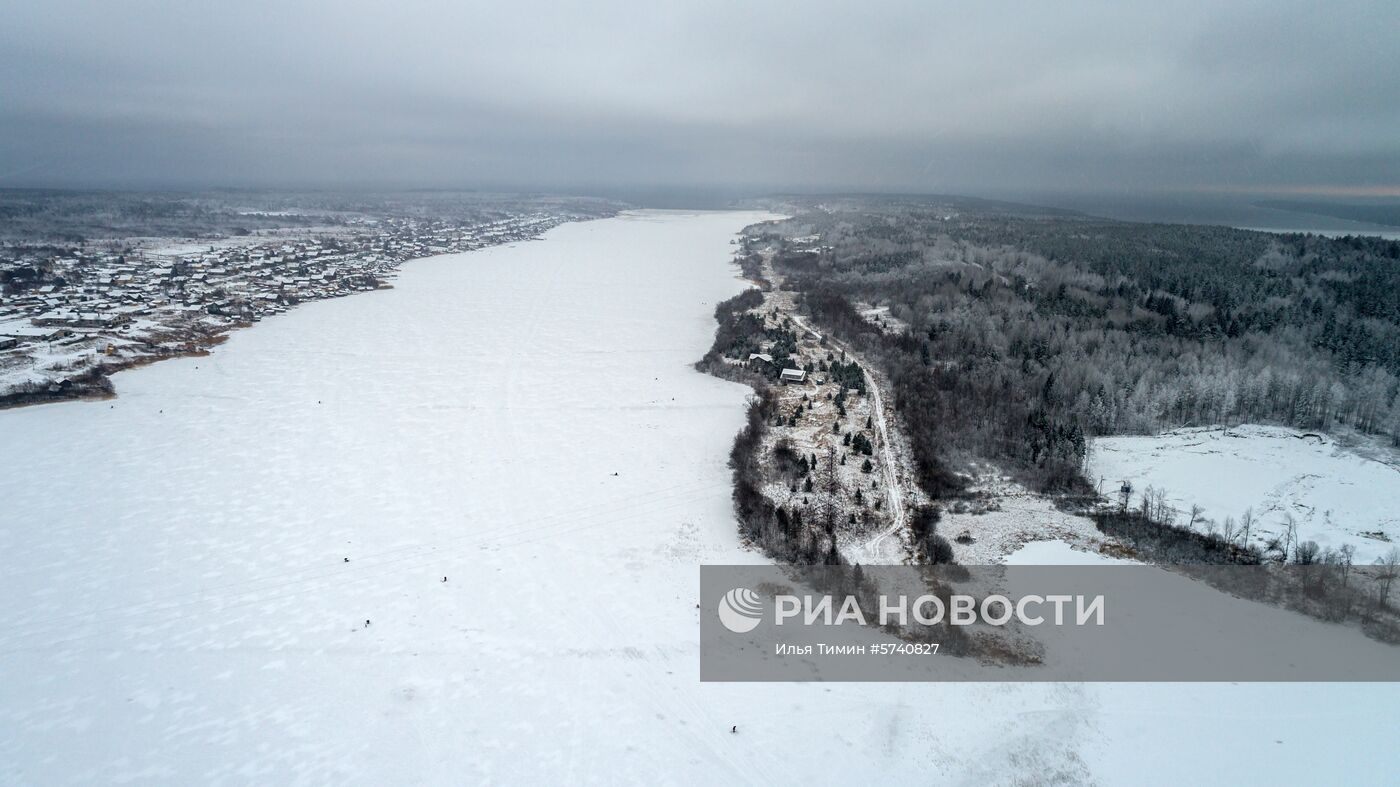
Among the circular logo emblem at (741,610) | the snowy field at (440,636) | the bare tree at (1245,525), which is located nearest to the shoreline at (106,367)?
the snowy field at (440,636)

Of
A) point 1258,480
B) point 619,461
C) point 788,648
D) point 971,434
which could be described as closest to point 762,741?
point 788,648

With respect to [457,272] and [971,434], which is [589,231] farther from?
[971,434]

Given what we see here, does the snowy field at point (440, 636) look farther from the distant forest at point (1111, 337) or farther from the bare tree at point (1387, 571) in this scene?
the distant forest at point (1111, 337)

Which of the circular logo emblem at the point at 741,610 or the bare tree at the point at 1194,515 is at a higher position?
the bare tree at the point at 1194,515

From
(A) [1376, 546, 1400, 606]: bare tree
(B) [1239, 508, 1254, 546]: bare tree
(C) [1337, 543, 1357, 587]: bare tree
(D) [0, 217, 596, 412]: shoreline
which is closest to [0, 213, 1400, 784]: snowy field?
(D) [0, 217, 596, 412]: shoreline

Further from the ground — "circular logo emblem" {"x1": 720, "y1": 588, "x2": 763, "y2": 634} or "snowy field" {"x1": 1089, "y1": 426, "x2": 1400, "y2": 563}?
"snowy field" {"x1": 1089, "y1": 426, "x2": 1400, "y2": 563}

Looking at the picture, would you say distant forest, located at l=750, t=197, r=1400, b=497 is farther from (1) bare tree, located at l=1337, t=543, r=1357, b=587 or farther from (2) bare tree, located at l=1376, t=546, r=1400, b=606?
(2) bare tree, located at l=1376, t=546, r=1400, b=606
